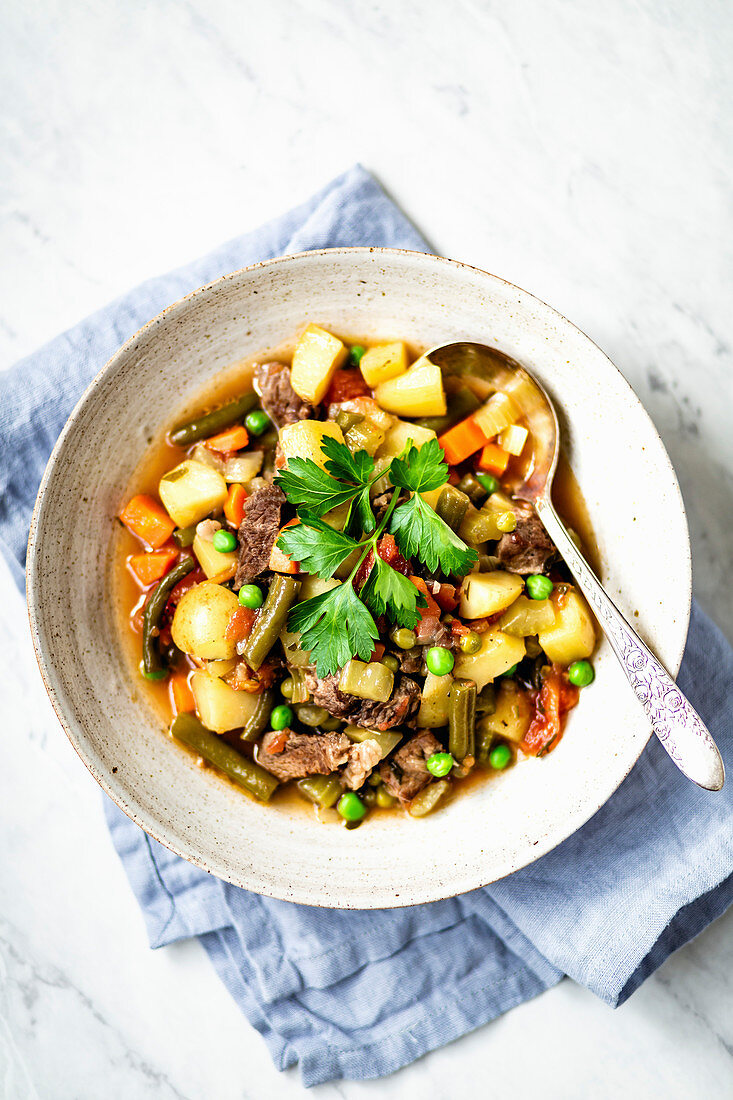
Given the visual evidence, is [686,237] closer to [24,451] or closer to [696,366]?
[696,366]

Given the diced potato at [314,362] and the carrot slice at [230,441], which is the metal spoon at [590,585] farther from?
the carrot slice at [230,441]

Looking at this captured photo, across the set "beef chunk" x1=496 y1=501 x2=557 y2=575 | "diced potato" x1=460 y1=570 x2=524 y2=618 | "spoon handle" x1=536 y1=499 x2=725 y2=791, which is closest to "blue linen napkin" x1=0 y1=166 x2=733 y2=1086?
"spoon handle" x1=536 y1=499 x2=725 y2=791

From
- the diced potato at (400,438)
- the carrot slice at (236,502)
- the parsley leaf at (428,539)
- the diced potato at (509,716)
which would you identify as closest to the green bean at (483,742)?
the diced potato at (509,716)

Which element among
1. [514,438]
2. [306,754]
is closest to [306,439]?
[514,438]

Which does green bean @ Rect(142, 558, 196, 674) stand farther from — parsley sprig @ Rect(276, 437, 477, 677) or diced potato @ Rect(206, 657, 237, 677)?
parsley sprig @ Rect(276, 437, 477, 677)

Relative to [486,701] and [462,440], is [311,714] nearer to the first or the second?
[486,701]

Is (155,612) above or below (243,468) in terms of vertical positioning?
below

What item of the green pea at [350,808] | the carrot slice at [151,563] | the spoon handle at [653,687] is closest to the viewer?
the spoon handle at [653,687]
